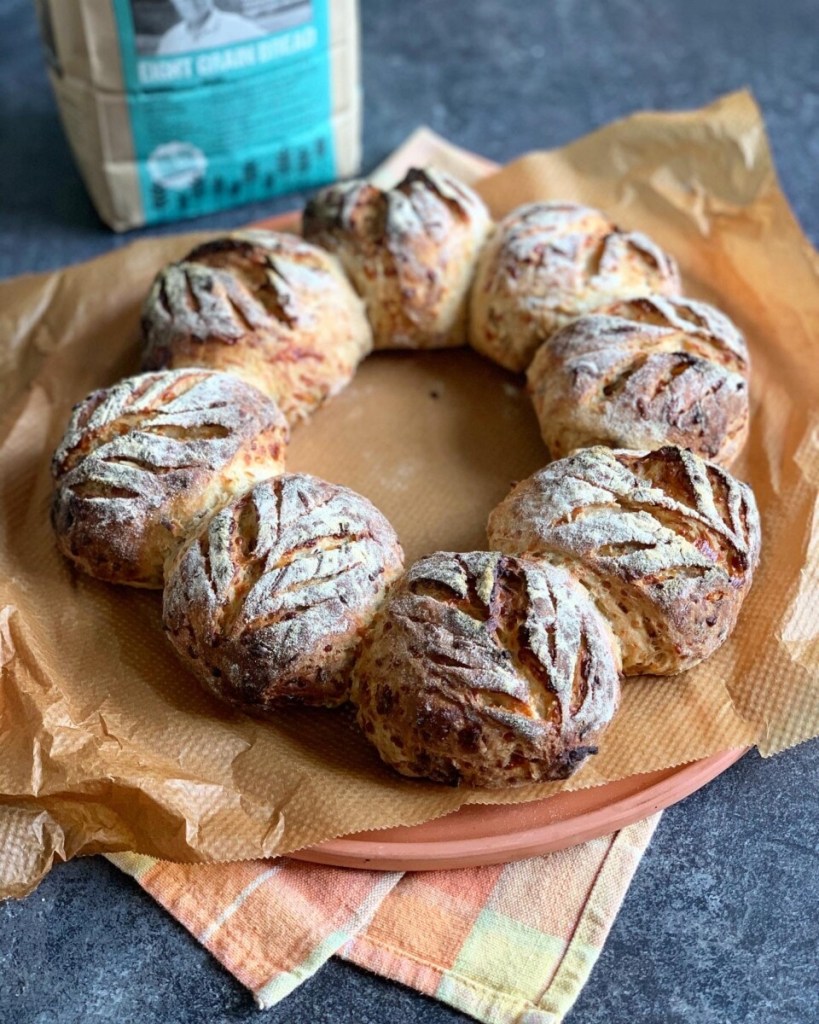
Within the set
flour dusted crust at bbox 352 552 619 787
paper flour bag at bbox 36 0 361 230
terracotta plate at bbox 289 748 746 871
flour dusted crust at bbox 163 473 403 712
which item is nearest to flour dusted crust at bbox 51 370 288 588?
flour dusted crust at bbox 163 473 403 712

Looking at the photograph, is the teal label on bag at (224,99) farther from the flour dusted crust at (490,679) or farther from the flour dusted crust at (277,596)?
the flour dusted crust at (490,679)

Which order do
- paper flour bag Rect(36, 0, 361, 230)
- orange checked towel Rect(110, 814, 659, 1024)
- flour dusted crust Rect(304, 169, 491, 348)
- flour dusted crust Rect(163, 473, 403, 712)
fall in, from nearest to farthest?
orange checked towel Rect(110, 814, 659, 1024)
flour dusted crust Rect(163, 473, 403, 712)
flour dusted crust Rect(304, 169, 491, 348)
paper flour bag Rect(36, 0, 361, 230)

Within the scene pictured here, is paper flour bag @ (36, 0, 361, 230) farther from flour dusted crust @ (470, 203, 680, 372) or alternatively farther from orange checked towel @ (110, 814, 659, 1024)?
orange checked towel @ (110, 814, 659, 1024)

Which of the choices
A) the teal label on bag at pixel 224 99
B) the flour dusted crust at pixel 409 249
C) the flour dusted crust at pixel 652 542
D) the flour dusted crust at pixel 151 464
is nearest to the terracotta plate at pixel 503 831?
the flour dusted crust at pixel 652 542

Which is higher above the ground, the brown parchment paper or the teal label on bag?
the teal label on bag

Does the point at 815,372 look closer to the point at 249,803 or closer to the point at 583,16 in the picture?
the point at 249,803

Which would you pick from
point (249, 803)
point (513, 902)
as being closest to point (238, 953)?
point (249, 803)

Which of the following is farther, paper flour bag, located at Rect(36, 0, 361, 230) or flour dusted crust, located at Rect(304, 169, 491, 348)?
paper flour bag, located at Rect(36, 0, 361, 230)

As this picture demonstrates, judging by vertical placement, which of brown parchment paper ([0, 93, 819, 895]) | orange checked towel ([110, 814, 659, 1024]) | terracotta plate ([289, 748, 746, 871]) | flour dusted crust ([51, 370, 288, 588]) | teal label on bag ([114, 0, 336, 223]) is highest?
teal label on bag ([114, 0, 336, 223])
